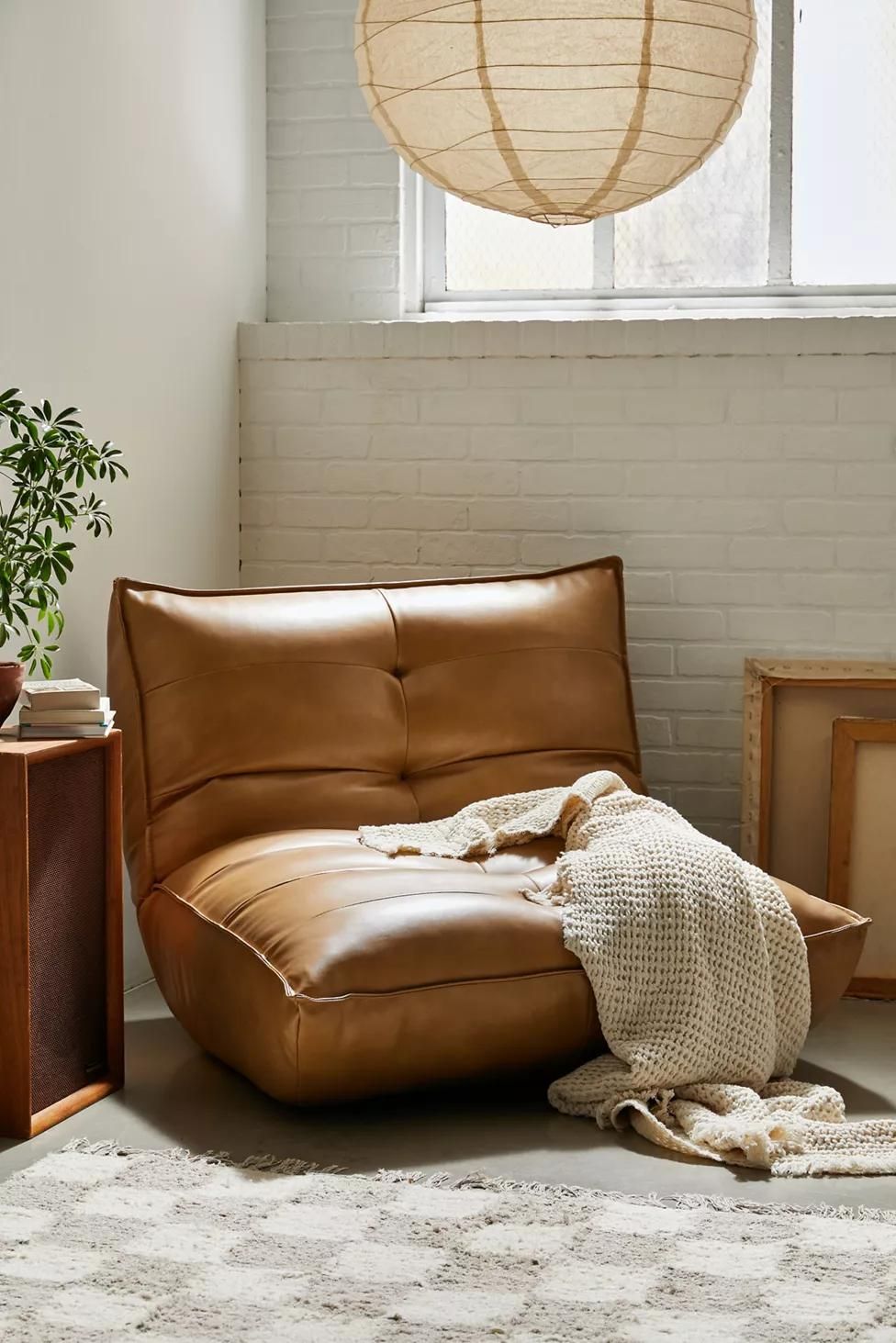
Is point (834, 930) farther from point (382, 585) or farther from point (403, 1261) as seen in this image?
point (382, 585)

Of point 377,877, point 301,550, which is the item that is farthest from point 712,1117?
point 301,550

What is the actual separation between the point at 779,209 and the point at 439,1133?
2.60 m

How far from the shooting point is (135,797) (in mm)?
2984

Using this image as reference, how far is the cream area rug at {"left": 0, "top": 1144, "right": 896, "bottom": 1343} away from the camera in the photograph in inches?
71.4

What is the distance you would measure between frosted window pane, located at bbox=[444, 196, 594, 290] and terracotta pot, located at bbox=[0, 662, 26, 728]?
2037mm

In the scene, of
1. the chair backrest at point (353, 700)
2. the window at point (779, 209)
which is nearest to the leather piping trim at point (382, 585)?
the chair backrest at point (353, 700)

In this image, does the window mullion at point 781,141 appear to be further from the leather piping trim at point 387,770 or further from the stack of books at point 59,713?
Result: the stack of books at point 59,713

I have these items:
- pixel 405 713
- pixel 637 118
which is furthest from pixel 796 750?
pixel 637 118

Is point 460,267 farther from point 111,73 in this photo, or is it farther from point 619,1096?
point 619,1096

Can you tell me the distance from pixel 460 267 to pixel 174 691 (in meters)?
A: 1.69

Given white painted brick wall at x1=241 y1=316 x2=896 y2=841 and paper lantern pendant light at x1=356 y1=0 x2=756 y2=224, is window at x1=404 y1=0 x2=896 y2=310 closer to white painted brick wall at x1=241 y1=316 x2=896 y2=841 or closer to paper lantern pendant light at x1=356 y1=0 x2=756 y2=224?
white painted brick wall at x1=241 y1=316 x2=896 y2=841

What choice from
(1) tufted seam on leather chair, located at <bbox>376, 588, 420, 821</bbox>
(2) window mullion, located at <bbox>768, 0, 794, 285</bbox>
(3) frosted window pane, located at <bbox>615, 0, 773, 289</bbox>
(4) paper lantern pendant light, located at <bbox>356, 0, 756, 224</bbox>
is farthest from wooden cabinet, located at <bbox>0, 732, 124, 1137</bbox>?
(2) window mullion, located at <bbox>768, 0, 794, 285</bbox>

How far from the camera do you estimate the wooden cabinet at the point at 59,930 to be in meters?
2.41

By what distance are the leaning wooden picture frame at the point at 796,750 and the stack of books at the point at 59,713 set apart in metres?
1.56
